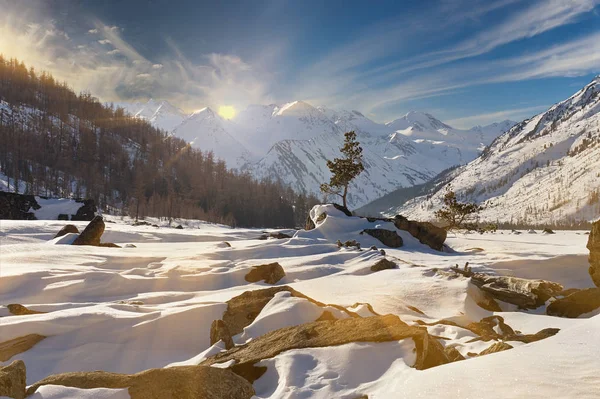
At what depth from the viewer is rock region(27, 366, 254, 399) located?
4004mm

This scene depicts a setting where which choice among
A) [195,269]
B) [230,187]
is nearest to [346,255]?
[195,269]

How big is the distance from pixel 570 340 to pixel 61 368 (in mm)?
7894

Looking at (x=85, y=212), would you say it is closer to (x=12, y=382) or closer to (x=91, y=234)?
(x=91, y=234)

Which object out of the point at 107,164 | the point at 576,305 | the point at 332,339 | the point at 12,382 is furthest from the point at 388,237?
the point at 107,164

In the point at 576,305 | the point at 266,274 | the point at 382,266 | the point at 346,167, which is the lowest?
the point at 576,305

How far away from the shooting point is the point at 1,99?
12594 cm

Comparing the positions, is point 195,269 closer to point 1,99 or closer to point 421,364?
point 421,364

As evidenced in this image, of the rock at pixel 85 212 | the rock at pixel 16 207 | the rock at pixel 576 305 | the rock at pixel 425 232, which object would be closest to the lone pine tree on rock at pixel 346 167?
the rock at pixel 425 232

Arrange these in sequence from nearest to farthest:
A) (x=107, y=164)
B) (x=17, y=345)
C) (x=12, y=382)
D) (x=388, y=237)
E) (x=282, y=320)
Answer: (x=12, y=382) < (x=17, y=345) < (x=282, y=320) < (x=388, y=237) < (x=107, y=164)

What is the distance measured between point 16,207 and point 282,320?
47808mm

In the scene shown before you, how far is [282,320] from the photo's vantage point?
6.97m

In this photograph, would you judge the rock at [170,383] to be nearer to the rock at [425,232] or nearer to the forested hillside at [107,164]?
the rock at [425,232]

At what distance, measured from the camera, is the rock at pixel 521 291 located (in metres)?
11.1

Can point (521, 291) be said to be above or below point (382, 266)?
below
